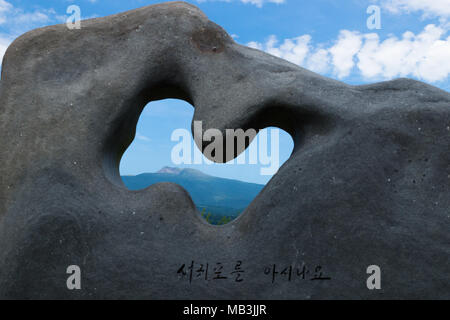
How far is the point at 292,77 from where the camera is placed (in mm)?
3420

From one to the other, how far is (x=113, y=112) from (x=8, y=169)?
37.6 inches

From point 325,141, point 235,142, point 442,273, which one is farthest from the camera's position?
point 235,142

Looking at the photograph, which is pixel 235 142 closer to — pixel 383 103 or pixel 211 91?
pixel 211 91

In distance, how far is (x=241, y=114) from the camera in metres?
3.29

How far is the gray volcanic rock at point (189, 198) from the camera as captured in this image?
9.32 feet

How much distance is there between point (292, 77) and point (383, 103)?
29.5 inches

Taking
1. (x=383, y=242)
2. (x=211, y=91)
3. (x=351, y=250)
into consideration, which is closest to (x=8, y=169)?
(x=211, y=91)

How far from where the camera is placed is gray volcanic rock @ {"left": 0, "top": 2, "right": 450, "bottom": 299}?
2842mm

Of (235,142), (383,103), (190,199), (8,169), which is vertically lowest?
(190,199)

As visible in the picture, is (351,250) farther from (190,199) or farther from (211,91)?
(211,91)

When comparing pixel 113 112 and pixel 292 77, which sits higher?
pixel 292 77

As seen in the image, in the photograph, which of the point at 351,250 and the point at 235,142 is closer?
the point at 351,250

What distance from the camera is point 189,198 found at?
328 cm

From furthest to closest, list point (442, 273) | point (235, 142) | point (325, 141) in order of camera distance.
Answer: point (235, 142)
point (325, 141)
point (442, 273)
